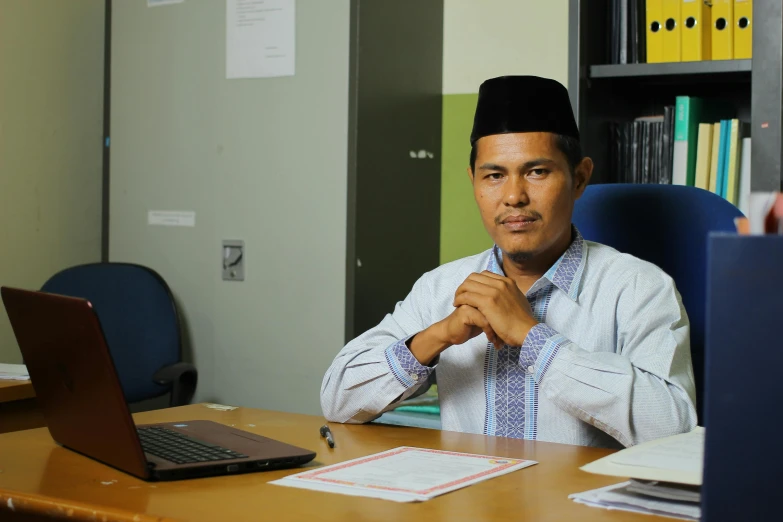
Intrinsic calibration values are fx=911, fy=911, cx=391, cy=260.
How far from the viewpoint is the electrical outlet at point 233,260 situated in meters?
2.88

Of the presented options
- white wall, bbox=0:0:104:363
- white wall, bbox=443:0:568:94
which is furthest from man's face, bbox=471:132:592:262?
white wall, bbox=0:0:104:363

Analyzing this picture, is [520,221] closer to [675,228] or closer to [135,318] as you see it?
[675,228]

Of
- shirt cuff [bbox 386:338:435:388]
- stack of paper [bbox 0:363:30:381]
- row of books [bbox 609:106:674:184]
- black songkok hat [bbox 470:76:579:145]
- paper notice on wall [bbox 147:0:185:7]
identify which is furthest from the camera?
paper notice on wall [bbox 147:0:185:7]

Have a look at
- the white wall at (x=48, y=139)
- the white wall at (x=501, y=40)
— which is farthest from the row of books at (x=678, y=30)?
the white wall at (x=48, y=139)

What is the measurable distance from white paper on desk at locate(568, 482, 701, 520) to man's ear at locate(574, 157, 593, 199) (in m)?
0.86

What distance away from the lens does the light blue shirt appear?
1.41 metres

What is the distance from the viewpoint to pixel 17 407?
84.6 inches

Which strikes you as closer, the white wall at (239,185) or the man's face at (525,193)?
the man's face at (525,193)

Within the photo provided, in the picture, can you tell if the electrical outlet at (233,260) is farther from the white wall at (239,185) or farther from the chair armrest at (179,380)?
the chair armrest at (179,380)

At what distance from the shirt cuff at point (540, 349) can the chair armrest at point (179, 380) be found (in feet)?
4.91

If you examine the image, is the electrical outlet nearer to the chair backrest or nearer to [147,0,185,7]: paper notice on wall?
the chair backrest

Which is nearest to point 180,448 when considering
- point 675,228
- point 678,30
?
point 675,228

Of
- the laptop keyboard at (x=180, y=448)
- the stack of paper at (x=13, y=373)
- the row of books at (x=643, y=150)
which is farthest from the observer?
the row of books at (x=643, y=150)

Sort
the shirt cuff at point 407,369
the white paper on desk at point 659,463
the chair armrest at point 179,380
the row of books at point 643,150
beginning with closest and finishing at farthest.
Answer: the white paper on desk at point 659,463, the shirt cuff at point 407,369, the row of books at point 643,150, the chair armrest at point 179,380
